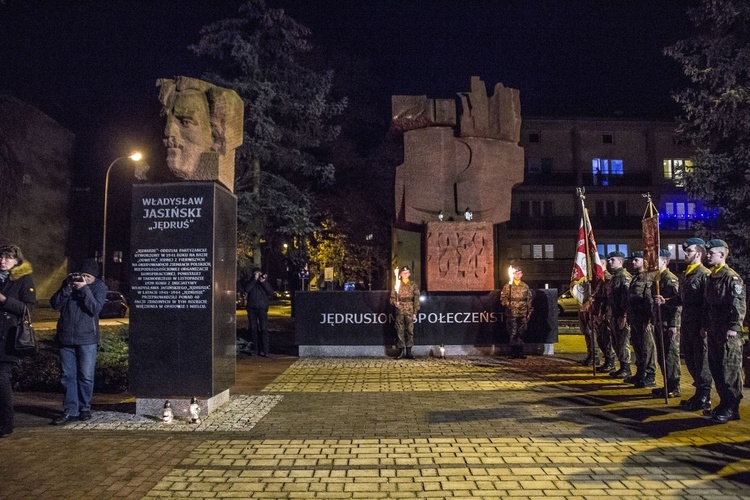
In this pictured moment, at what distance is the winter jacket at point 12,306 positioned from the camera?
23.0ft

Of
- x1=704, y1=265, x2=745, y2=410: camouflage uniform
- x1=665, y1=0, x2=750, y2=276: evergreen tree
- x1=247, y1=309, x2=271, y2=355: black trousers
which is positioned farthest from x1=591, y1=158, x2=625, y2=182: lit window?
x1=704, y1=265, x2=745, y2=410: camouflage uniform

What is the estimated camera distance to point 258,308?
48.2 feet

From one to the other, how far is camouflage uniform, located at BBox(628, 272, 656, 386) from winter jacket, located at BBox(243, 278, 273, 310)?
815 centimetres

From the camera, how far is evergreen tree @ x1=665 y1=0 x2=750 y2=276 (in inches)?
707

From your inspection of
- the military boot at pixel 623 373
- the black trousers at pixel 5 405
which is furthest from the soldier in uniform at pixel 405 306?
the black trousers at pixel 5 405

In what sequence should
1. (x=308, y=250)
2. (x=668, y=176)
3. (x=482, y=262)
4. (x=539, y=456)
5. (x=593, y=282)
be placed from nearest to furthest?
→ 1. (x=539, y=456)
2. (x=593, y=282)
3. (x=482, y=262)
4. (x=308, y=250)
5. (x=668, y=176)

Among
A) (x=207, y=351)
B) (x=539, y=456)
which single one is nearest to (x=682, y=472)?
(x=539, y=456)

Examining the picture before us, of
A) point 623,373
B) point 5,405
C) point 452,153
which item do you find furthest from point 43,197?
point 623,373

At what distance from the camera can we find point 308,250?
28.2 m

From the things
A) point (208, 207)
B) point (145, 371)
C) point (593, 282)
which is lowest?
point (145, 371)

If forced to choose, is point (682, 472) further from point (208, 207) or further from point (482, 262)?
point (482, 262)

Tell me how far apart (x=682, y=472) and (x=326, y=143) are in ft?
80.1

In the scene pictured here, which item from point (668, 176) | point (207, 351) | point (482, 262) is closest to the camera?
point (207, 351)

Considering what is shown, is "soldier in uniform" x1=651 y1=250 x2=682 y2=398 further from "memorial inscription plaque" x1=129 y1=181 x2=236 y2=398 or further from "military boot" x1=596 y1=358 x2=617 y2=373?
"memorial inscription plaque" x1=129 y1=181 x2=236 y2=398
